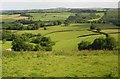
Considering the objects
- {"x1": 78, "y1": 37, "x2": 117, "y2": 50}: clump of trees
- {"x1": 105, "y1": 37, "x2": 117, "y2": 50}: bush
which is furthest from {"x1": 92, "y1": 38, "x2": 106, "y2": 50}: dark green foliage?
{"x1": 105, "y1": 37, "x2": 117, "y2": 50}: bush

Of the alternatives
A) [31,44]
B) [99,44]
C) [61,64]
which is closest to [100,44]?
[99,44]

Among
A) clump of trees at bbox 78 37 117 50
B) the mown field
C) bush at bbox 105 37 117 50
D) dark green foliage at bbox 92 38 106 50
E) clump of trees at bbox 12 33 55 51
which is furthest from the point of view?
dark green foliage at bbox 92 38 106 50

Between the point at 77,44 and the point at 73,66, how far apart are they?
3797 cm

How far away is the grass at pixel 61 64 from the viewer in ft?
35.9

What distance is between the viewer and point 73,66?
12664 millimetres

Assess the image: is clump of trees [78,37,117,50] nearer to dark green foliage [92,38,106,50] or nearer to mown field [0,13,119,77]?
dark green foliage [92,38,106,50]

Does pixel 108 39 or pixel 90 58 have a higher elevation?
pixel 90 58

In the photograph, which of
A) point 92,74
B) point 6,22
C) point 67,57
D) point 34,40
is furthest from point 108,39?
point 6,22

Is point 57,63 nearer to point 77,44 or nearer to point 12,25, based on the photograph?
point 77,44

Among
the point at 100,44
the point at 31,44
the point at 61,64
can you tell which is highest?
the point at 61,64

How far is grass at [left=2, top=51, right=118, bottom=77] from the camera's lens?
10.9 metres

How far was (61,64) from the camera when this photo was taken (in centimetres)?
1321

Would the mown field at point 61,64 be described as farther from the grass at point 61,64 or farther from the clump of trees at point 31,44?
the clump of trees at point 31,44

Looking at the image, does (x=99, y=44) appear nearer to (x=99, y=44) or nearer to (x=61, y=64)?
(x=99, y=44)
